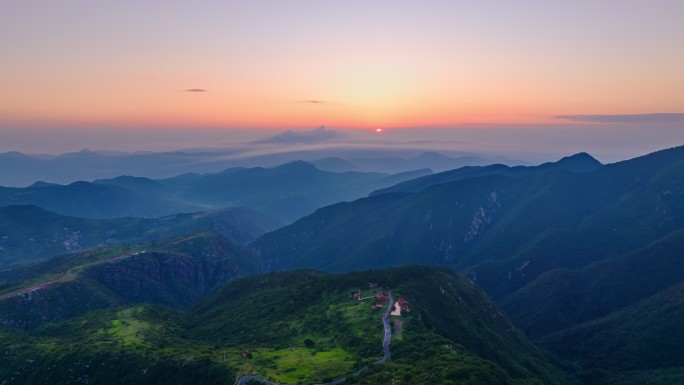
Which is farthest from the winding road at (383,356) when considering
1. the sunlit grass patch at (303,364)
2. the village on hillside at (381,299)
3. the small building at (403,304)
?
the small building at (403,304)

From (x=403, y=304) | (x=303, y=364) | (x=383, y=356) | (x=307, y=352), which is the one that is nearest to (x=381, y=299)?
(x=403, y=304)

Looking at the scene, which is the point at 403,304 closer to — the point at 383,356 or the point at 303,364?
the point at 383,356

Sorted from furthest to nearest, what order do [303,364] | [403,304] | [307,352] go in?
[403,304]
[307,352]
[303,364]

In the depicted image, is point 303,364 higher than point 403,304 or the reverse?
the reverse

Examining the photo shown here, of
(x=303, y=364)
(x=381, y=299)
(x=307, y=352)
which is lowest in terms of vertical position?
(x=307, y=352)

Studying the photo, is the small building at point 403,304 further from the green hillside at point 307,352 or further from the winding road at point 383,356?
the winding road at point 383,356

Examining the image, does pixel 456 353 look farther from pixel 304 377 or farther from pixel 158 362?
pixel 158 362

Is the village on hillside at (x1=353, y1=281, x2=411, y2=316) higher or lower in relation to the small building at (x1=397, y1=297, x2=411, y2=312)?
lower

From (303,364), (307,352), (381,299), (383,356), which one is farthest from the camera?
(381,299)

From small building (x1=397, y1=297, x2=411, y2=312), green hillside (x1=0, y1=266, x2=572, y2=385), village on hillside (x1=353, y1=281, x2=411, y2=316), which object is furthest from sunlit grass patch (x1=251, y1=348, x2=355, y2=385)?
small building (x1=397, y1=297, x2=411, y2=312)

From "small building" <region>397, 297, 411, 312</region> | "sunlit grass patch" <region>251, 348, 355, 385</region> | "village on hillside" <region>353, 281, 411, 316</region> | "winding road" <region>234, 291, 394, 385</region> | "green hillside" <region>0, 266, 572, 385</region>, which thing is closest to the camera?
"winding road" <region>234, 291, 394, 385</region>

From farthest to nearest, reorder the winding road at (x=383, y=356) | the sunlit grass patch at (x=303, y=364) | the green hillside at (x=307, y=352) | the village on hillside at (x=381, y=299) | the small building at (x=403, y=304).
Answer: the village on hillside at (x=381, y=299), the small building at (x=403, y=304), the sunlit grass patch at (x=303, y=364), the green hillside at (x=307, y=352), the winding road at (x=383, y=356)

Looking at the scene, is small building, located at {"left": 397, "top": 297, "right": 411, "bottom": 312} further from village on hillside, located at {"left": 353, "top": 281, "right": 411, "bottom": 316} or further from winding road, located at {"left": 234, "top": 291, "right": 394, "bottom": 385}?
winding road, located at {"left": 234, "top": 291, "right": 394, "bottom": 385}
